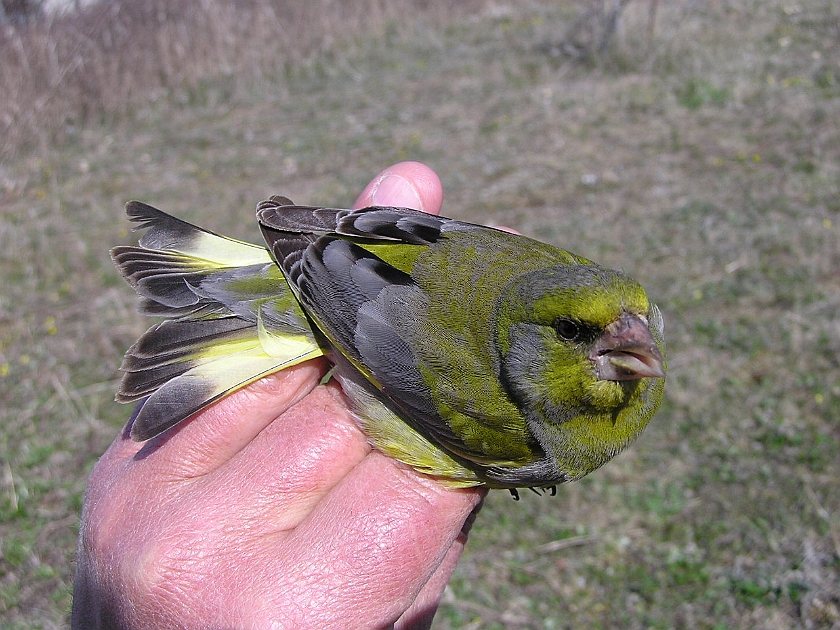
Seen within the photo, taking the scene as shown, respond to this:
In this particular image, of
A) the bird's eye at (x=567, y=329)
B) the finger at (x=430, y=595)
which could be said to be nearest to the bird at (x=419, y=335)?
the bird's eye at (x=567, y=329)

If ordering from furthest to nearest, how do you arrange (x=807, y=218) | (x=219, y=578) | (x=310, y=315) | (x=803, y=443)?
(x=807, y=218)
(x=803, y=443)
(x=310, y=315)
(x=219, y=578)

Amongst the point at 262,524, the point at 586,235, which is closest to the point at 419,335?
the point at 262,524

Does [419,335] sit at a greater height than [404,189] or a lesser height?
lesser

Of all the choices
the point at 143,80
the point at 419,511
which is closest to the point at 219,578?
the point at 419,511

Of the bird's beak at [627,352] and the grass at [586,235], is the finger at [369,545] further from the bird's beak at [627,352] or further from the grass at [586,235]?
the grass at [586,235]

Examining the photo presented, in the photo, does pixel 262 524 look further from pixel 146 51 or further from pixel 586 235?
pixel 146 51

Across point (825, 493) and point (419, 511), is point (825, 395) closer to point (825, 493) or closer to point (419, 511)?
point (825, 493)
